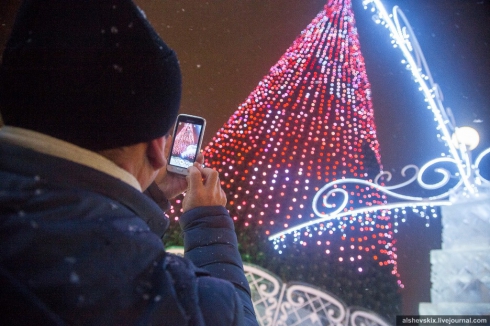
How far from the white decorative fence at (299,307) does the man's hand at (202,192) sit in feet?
6.79

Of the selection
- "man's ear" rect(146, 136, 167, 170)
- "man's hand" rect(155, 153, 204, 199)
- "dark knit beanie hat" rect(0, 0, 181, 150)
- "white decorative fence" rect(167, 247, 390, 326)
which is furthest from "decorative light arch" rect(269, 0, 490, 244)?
"dark knit beanie hat" rect(0, 0, 181, 150)

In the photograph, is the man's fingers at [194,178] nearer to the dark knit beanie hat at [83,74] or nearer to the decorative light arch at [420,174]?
the dark knit beanie hat at [83,74]

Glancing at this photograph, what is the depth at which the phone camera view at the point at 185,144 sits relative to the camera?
3.75 ft

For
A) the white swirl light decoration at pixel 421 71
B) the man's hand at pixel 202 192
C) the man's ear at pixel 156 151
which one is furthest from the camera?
the white swirl light decoration at pixel 421 71

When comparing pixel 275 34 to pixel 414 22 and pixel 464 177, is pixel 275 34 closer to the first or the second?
pixel 414 22

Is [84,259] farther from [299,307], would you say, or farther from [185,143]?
[299,307]

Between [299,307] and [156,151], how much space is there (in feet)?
8.06

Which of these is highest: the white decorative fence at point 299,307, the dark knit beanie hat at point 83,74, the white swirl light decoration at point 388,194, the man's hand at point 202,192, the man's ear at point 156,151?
the dark knit beanie hat at point 83,74

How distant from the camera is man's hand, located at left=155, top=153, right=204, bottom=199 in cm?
106

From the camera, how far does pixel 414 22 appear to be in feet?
11.0

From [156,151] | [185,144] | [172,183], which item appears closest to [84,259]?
[156,151]

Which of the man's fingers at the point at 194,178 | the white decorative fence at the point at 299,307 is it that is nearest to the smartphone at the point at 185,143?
the man's fingers at the point at 194,178

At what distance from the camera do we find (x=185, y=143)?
1230 mm

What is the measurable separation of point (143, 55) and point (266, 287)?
254cm
